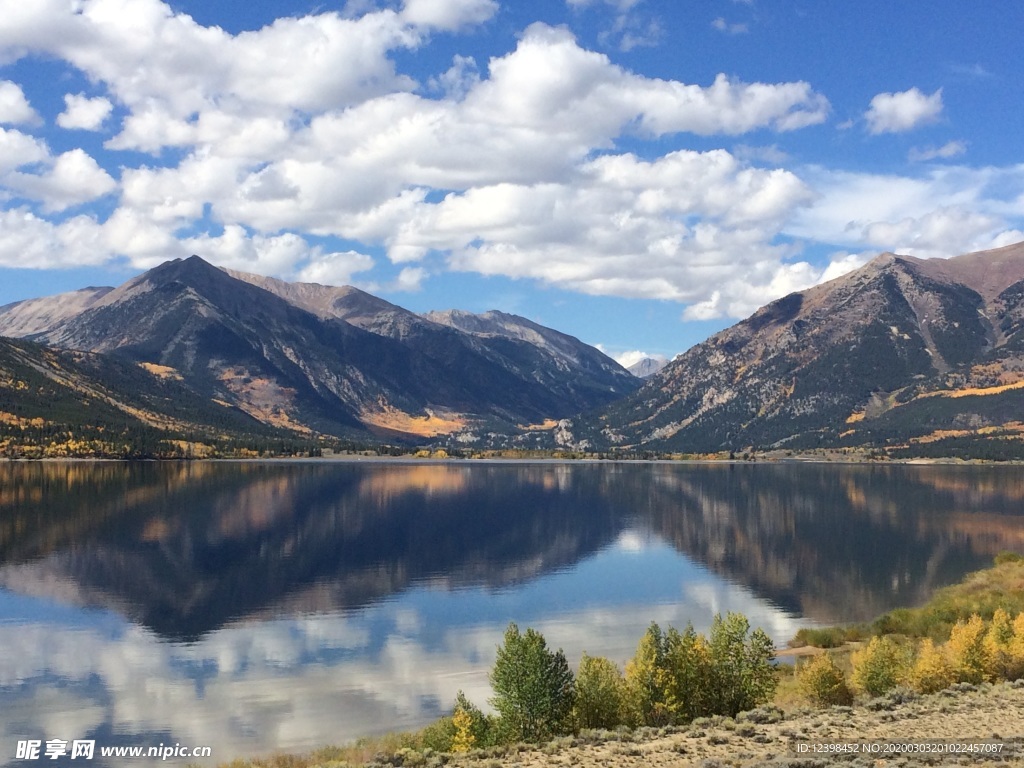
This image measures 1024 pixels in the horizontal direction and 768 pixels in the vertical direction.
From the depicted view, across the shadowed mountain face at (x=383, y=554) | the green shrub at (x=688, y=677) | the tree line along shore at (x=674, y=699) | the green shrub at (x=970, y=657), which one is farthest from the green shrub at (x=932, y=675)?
the shadowed mountain face at (x=383, y=554)

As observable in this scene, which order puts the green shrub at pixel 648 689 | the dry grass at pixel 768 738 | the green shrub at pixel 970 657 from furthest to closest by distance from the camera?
the green shrub at pixel 970 657 → the green shrub at pixel 648 689 → the dry grass at pixel 768 738

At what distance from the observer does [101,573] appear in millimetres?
120562

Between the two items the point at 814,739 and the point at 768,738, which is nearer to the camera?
the point at 814,739

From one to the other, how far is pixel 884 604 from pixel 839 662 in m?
40.0

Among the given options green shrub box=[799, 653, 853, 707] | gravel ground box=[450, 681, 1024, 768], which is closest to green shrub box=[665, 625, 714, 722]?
gravel ground box=[450, 681, 1024, 768]

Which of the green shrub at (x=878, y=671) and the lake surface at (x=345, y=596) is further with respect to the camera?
the lake surface at (x=345, y=596)

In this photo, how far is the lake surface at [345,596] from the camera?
6275 centimetres

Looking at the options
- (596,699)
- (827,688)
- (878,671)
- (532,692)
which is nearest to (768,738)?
(827,688)

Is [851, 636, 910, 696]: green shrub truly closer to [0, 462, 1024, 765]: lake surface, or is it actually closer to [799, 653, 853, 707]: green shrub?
[799, 653, 853, 707]: green shrub

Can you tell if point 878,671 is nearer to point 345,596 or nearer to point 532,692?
point 532,692

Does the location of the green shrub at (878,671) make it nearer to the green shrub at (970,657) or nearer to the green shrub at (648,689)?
the green shrub at (970,657)

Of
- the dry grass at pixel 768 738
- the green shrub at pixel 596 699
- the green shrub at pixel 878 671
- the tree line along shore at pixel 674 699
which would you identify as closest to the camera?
the dry grass at pixel 768 738

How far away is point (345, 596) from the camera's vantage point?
108 metres

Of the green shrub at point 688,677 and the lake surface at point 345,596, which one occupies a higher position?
the green shrub at point 688,677
